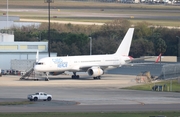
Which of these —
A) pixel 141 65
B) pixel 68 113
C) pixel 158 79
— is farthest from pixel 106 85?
pixel 68 113

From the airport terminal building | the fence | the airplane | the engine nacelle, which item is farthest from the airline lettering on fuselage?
the fence

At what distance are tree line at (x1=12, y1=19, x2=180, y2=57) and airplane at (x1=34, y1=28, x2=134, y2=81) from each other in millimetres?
27606

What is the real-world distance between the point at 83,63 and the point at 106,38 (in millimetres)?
39967

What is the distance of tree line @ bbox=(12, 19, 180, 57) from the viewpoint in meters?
122

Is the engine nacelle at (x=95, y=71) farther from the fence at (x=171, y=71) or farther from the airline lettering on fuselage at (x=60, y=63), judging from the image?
the fence at (x=171, y=71)

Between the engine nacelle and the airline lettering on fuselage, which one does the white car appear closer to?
the airline lettering on fuselage

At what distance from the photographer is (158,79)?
8444cm

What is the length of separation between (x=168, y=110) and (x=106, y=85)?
2924 cm

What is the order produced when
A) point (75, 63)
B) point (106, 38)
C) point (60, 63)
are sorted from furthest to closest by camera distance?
point (106, 38)
point (75, 63)
point (60, 63)

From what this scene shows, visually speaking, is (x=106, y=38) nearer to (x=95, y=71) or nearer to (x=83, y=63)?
(x=83, y=63)

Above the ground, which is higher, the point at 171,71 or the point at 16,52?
the point at 16,52

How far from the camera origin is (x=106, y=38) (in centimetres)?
13000

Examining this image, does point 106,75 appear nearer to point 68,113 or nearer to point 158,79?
point 158,79

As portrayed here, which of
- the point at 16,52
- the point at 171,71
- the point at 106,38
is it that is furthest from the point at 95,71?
the point at 106,38
